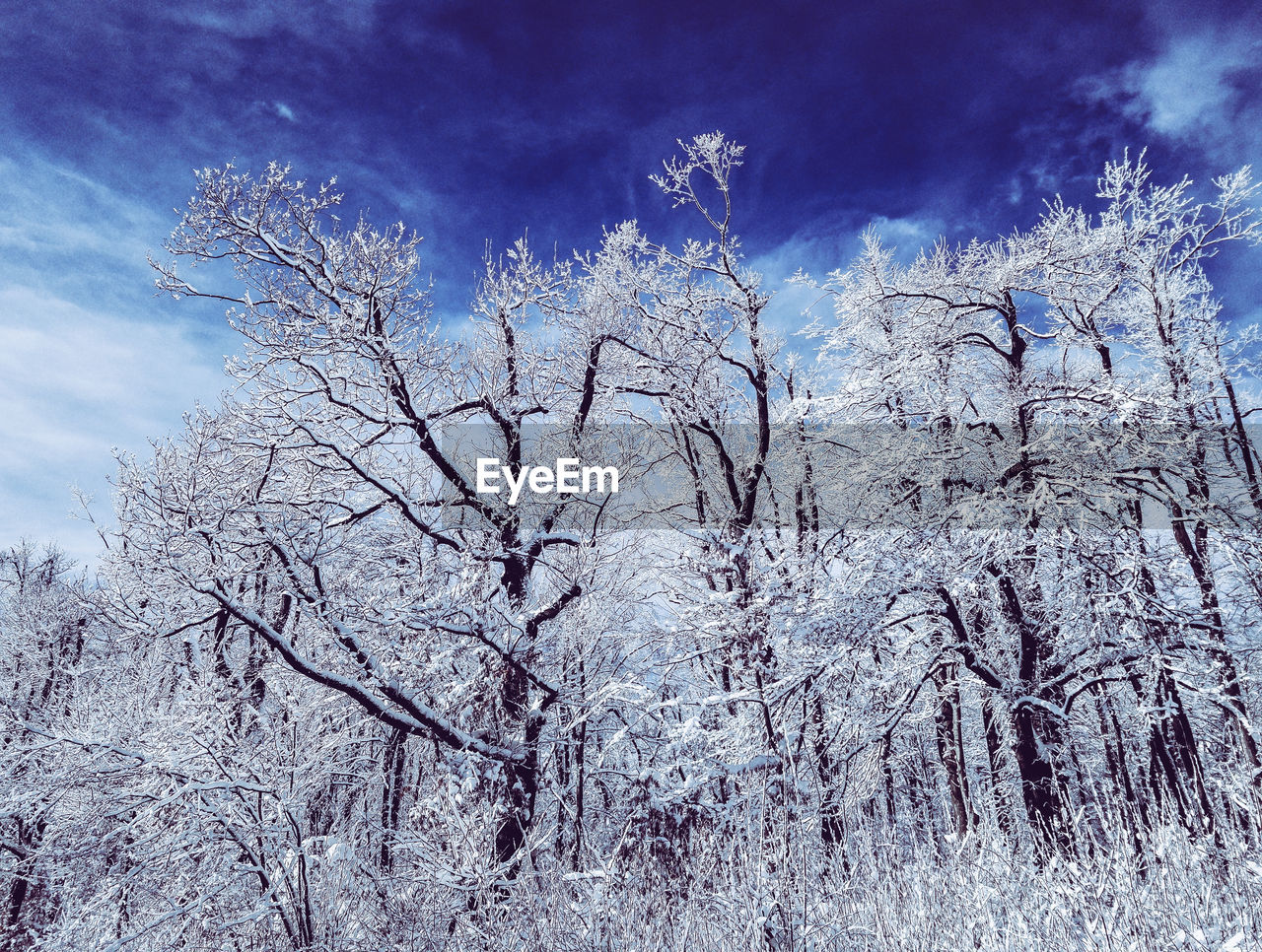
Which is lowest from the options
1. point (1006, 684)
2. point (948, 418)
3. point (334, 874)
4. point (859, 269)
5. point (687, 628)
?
point (334, 874)

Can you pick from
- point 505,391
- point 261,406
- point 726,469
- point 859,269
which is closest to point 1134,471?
Answer: point 726,469

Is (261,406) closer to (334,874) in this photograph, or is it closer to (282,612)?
(282,612)

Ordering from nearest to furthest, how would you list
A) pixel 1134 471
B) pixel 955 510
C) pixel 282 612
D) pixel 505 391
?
pixel 1134 471 → pixel 955 510 → pixel 505 391 → pixel 282 612

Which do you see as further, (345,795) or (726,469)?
(345,795)

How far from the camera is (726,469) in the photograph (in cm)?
1206

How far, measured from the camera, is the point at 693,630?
1019 centimetres

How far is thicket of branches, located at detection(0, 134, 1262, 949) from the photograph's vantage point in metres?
5.82

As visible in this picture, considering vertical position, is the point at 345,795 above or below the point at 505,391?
below

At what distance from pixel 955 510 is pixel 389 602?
8.12m

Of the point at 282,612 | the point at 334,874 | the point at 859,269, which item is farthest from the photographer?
the point at 859,269

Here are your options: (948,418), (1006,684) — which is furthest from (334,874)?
(948,418)

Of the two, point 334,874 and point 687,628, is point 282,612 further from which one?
point 687,628

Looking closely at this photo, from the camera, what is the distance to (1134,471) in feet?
25.9

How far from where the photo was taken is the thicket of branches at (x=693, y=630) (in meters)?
5.82
